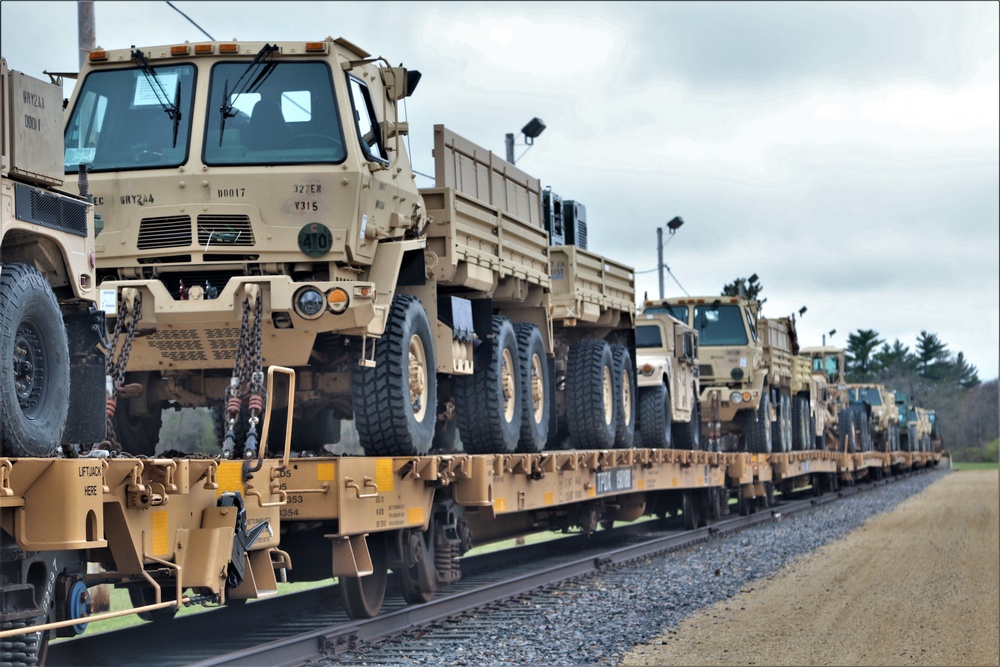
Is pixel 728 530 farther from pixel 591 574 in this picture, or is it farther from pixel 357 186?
pixel 357 186

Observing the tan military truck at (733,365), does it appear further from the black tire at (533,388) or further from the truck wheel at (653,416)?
the black tire at (533,388)

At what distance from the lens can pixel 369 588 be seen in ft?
32.6

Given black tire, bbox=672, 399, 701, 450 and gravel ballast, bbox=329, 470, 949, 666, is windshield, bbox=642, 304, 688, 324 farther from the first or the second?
gravel ballast, bbox=329, 470, 949, 666

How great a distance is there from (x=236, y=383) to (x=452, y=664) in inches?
81.5

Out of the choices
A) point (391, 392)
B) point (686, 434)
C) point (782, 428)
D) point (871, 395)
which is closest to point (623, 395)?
point (686, 434)

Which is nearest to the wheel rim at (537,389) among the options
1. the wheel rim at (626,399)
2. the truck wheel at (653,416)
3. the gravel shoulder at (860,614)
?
the gravel shoulder at (860,614)

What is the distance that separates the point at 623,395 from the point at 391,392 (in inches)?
272

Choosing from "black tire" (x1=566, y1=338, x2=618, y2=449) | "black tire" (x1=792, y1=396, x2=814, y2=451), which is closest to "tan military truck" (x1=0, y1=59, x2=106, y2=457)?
"black tire" (x1=566, y1=338, x2=618, y2=449)

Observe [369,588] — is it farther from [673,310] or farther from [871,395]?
[871,395]

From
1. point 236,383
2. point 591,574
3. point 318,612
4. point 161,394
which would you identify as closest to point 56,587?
point 236,383

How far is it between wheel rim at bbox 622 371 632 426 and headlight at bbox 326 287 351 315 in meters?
7.45

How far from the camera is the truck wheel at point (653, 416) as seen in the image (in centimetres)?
1844

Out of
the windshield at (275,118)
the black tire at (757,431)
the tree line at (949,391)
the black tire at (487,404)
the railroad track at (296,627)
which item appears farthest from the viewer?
the tree line at (949,391)

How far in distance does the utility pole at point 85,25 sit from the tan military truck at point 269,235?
12.2ft
